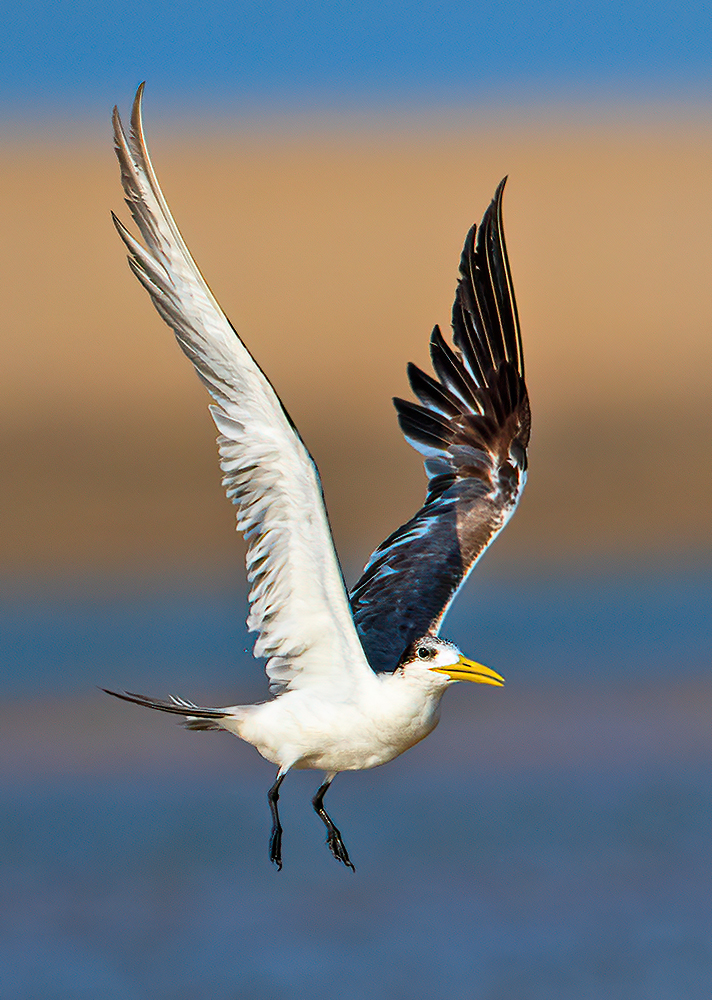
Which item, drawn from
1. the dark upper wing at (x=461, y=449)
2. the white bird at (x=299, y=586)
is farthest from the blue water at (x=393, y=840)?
the white bird at (x=299, y=586)

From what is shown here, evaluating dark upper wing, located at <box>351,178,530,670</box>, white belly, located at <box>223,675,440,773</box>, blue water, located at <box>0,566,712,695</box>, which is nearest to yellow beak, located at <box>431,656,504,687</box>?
white belly, located at <box>223,675,440,773</box>

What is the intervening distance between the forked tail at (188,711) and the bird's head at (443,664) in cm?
82

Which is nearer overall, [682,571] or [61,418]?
[682,571]

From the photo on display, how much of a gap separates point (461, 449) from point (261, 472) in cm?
305

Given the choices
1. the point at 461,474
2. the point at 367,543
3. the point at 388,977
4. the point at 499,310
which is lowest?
the point at 388,977

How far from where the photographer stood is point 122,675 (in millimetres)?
17375

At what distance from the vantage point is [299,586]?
7902mm

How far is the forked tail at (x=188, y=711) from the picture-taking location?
7.93 metres

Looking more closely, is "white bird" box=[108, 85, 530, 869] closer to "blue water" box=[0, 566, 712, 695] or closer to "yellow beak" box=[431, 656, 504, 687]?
"yellow beak" box=[431, 656, 504, 687]

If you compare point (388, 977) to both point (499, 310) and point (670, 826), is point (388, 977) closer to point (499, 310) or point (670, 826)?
point (670, 826)

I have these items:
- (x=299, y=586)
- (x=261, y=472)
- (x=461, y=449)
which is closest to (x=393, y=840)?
(x=461, y=449)

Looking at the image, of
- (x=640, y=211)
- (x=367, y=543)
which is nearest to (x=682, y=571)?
(x=367, y=543)

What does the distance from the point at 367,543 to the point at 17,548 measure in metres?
4.98

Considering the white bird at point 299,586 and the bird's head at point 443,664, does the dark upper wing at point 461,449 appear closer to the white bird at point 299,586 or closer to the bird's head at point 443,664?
the white bird at point 299,586
